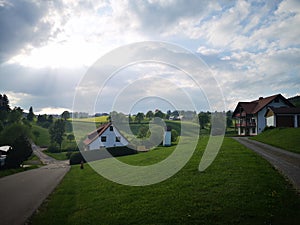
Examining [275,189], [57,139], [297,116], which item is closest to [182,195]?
[275,189]

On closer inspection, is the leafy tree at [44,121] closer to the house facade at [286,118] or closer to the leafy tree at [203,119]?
the leafy tree at [203,119]

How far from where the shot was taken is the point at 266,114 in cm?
4244

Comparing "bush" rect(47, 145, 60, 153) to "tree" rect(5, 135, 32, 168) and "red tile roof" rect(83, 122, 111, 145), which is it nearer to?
"red tile roof" rect(83, 122, 111, 145)

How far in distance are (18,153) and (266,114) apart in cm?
3983

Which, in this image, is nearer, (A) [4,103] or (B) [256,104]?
(B) [256,104]

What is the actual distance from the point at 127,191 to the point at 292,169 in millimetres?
→ 8153

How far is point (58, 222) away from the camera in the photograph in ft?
29.5

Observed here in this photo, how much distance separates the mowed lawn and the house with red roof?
2842 cm

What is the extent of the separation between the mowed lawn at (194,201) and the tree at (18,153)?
996 inches

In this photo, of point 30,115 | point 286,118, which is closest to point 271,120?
point 286,118

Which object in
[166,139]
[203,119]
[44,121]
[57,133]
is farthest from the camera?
[44,121]

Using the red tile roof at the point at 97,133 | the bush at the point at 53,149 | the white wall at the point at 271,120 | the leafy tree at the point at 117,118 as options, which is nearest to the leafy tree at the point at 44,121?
the bush at the point at 53,149

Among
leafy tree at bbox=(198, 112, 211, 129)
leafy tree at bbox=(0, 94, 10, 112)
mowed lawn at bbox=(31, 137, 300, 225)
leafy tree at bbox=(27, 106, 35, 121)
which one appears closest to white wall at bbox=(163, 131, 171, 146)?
leafy tree at bbox=(198, 112, 211, 129)

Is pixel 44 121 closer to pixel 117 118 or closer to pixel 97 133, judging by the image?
pixel 97 133
